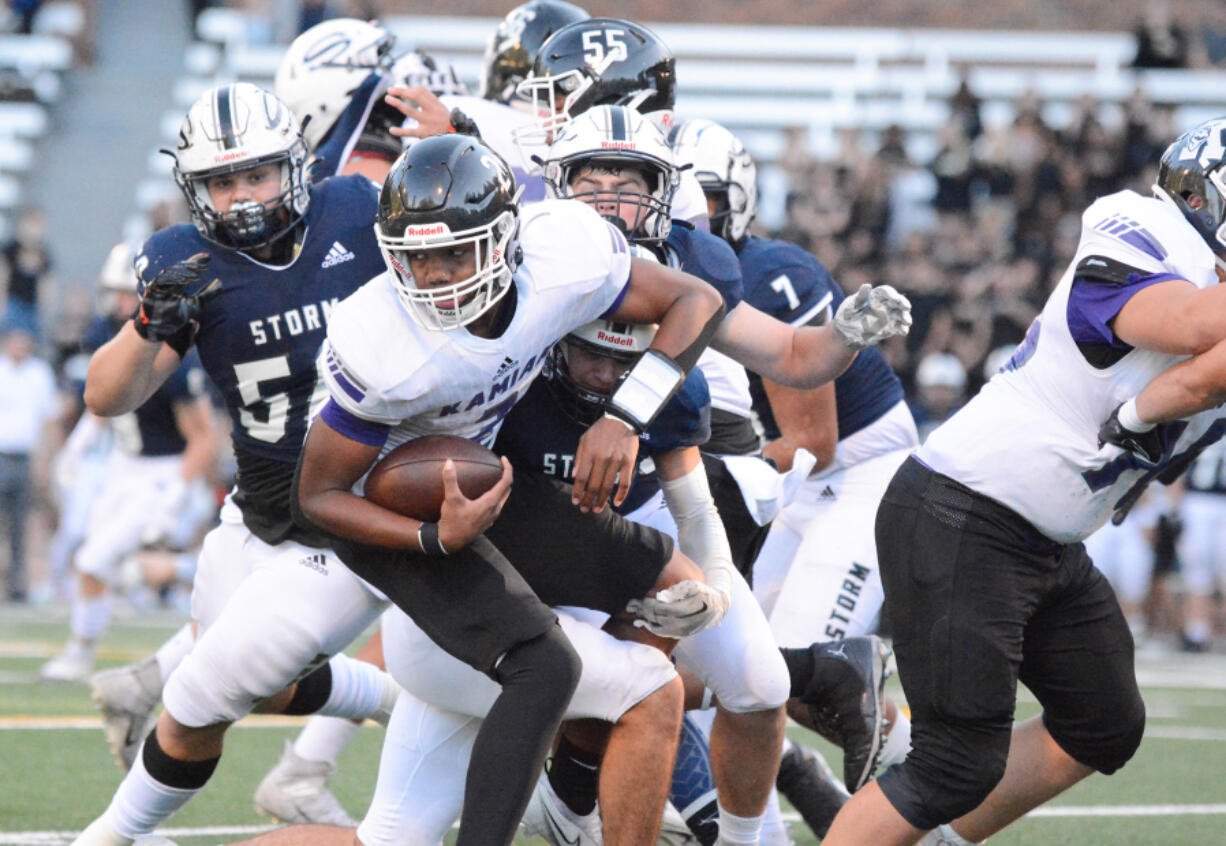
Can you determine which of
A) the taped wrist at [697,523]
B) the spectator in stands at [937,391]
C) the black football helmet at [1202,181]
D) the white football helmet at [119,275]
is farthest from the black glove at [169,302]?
the spectator in stands at [937,391]

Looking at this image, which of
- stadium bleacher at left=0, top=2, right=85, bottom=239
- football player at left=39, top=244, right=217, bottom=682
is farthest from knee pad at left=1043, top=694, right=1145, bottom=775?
stadium bleacher at left=0, top=2, right=85, bottom=239

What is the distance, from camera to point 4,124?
1672 cm

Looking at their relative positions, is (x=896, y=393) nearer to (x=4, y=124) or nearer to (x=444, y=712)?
(x=444, y=712)

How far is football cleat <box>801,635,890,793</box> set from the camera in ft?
13.7

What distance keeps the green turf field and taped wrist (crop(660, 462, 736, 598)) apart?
1427mm

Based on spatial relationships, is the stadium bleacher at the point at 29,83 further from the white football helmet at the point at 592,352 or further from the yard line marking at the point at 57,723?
the white football helmet at the point at 592,352

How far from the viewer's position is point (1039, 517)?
11.5 ft

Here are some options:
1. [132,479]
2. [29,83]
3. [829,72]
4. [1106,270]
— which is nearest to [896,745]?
[1106,270]

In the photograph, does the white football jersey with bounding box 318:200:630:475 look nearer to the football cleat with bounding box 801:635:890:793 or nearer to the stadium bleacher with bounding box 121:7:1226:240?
the football cleat with bounding box 801:635:890:793

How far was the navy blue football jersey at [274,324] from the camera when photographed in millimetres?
3898

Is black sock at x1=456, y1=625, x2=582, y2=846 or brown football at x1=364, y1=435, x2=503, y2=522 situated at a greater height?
brown football at x1=364, y1=435, x2=503, y2=522

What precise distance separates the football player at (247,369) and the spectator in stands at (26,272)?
9.74m

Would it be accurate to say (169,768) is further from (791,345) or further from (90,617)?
(90,617)

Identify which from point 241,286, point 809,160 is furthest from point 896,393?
point 809,160
